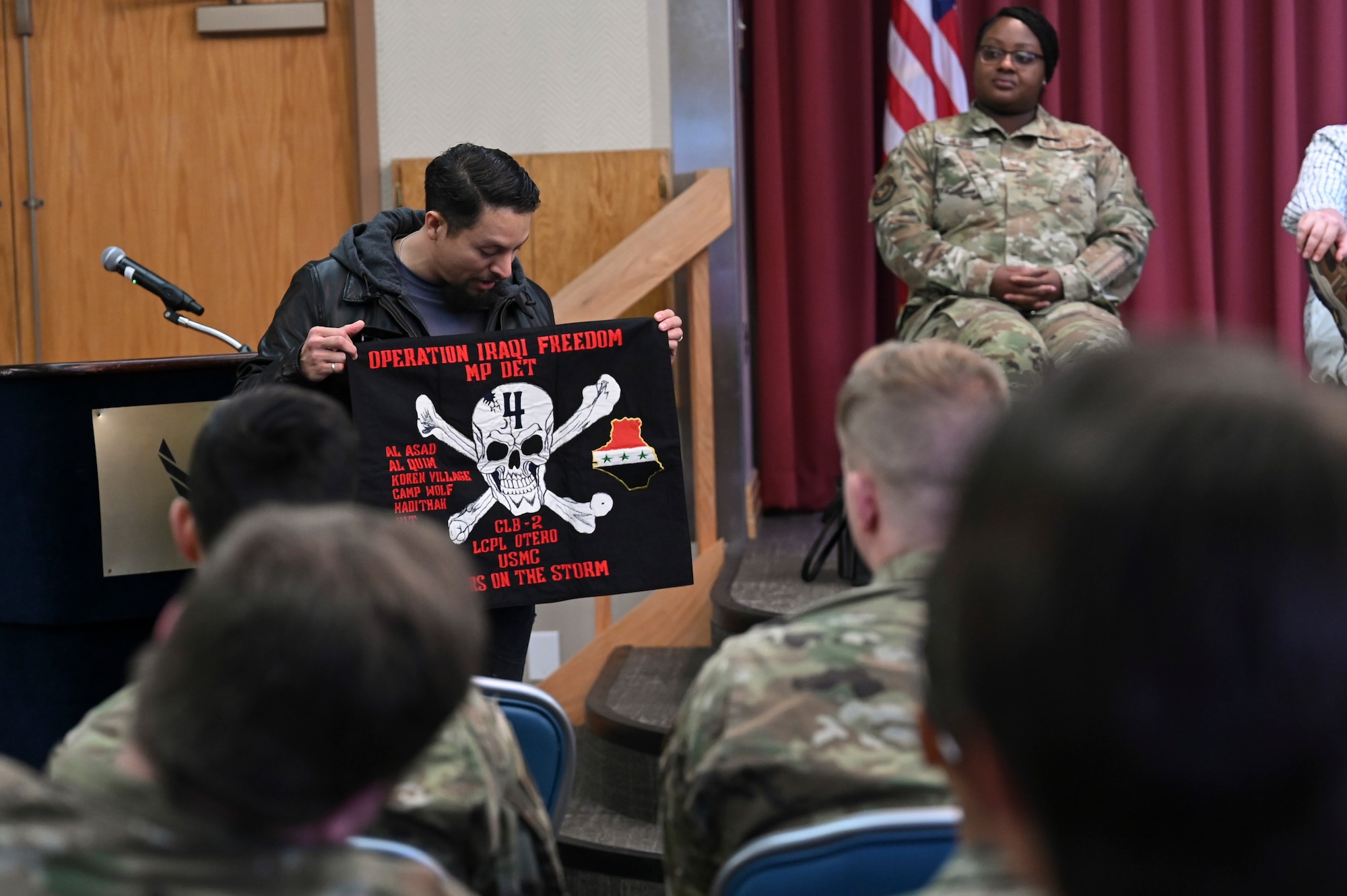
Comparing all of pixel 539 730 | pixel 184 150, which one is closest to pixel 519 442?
pixel 539 730

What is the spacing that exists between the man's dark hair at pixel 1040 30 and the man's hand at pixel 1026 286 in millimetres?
715

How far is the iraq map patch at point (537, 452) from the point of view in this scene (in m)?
2.82

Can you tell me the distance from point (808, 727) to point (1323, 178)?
285 cm

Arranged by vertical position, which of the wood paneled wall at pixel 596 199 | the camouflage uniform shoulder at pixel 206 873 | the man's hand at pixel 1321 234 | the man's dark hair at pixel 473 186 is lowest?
the camouflage uniform shoulder at pixel 206 873

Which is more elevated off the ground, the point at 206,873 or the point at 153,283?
the point at 153,283

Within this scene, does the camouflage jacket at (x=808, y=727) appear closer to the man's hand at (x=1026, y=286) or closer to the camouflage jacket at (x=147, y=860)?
the camouflage jacket at (x=147, y=860)

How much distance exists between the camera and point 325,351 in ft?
8.70

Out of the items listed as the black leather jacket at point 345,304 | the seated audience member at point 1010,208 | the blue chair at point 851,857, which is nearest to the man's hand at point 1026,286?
the seated audience member at point 1010,208

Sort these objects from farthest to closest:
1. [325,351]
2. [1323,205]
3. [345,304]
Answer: [1323,205], [345,304], [325,351]

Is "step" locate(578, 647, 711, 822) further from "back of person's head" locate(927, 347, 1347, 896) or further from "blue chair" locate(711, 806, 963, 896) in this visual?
"back of person's head" locate(927, 347, 1347, 896)

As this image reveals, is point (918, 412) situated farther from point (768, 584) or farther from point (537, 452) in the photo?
point (768, 584)

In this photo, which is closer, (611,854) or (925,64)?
(611,854)

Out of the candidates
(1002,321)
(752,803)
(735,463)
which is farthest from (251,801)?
(735,463)

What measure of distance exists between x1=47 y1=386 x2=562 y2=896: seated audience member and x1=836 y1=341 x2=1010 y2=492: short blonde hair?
19.3 inches
